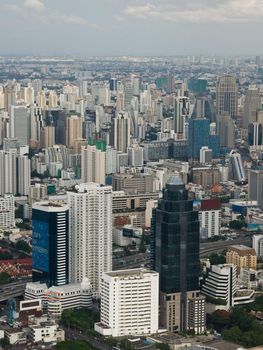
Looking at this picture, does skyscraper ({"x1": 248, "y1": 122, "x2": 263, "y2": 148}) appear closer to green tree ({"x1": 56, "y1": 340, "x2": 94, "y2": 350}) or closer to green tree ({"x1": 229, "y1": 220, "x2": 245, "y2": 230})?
green tree ({"x1": 229, "y1": 220, "x2": 245, "y2": 230})

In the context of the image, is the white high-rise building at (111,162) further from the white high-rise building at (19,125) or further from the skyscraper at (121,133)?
the white high-rise building at (19,125)

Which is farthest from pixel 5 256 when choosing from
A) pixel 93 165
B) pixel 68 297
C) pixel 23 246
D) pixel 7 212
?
pixel 93 165

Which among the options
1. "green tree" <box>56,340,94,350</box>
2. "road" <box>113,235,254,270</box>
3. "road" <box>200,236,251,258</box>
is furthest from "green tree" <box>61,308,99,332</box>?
"road" <box>200,236,251,258</box>

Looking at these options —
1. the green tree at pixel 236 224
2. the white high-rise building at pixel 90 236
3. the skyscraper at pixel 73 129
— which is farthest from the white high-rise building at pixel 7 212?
the skyscraper at pixel 73 129

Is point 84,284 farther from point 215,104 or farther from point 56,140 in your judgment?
point 215,104

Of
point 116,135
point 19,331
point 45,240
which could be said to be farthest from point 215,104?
point 19,331

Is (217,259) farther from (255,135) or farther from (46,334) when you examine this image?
(255,135)
